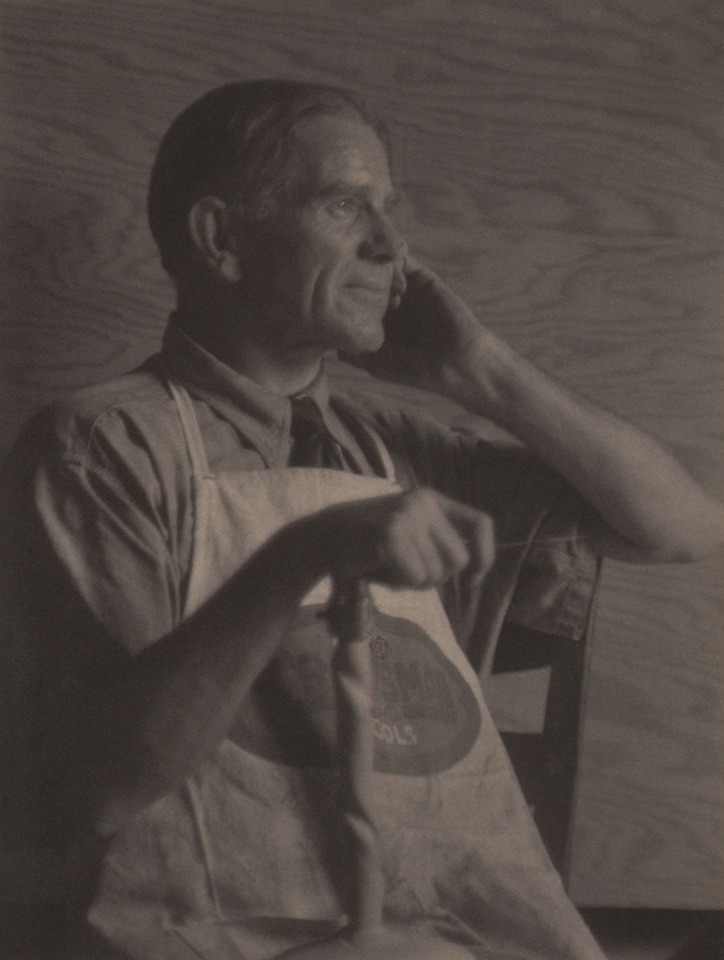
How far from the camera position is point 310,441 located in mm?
1032

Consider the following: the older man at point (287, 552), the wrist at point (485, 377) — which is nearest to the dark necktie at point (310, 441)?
the older man at point (287, 552)

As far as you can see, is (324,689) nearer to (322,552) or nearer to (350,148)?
(322,552)

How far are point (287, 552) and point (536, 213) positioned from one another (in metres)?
0.43

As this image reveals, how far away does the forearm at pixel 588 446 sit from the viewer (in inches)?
41.4

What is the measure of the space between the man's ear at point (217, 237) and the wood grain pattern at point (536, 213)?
0.23ft

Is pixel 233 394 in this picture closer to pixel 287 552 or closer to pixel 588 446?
pixel 287 552

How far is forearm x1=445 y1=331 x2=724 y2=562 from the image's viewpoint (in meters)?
1.05

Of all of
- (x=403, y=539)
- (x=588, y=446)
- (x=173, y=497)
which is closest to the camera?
(x=403, y=539)

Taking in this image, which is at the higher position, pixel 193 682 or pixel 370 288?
pixel 370 288

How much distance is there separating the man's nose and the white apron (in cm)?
17

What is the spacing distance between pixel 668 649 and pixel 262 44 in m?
0.64

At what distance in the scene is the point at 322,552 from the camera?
0.89 m

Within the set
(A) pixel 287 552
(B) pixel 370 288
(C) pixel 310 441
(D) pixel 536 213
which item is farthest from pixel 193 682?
(D) pixel 536 213

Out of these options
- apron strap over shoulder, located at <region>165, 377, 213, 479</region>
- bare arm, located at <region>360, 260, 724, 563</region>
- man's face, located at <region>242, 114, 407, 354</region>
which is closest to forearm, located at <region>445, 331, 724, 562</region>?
bare arm, located at <region>360, 260, 724, 563</region>
